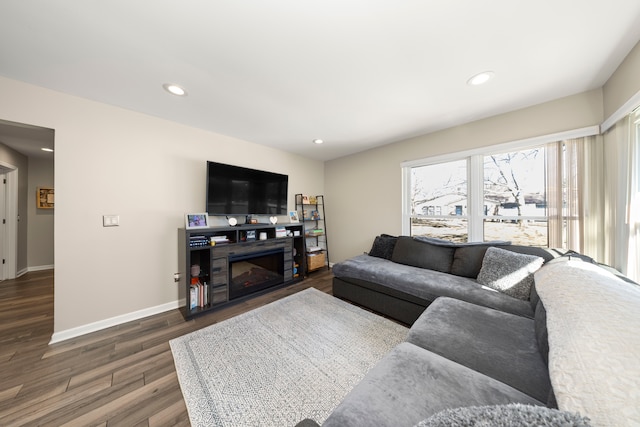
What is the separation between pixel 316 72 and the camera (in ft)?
5.60

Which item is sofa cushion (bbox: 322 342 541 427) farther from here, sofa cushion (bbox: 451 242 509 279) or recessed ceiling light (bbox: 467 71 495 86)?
recessed ceiling light (bbox: 467 71 495 86)

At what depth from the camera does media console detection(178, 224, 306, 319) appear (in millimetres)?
2434

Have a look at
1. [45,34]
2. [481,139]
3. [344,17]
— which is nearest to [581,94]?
[481,139]

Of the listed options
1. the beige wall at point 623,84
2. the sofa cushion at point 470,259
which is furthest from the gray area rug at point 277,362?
the beige wall at point 623,84

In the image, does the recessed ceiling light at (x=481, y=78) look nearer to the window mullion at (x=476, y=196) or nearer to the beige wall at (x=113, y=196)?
the window mullion at (x=476, y=196)

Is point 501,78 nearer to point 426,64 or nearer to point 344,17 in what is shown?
point 426,64

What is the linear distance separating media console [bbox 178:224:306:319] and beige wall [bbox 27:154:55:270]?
3.88 meters

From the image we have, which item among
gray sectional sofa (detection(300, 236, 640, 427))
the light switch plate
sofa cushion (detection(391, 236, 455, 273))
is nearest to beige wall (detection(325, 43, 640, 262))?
sofa cushion (detection(391, 236, 455, 273))

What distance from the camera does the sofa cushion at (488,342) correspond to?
94cm

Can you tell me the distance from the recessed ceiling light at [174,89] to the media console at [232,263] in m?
1.44

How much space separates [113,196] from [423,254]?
370 centimetres

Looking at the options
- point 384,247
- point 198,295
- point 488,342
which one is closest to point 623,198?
point 488,342

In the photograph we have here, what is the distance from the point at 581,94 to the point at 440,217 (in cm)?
180

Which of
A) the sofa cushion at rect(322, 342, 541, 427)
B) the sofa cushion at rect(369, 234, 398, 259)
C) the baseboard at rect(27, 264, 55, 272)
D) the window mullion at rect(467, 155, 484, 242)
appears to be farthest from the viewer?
the baseboard at rect(27, 264, 55, 272)
